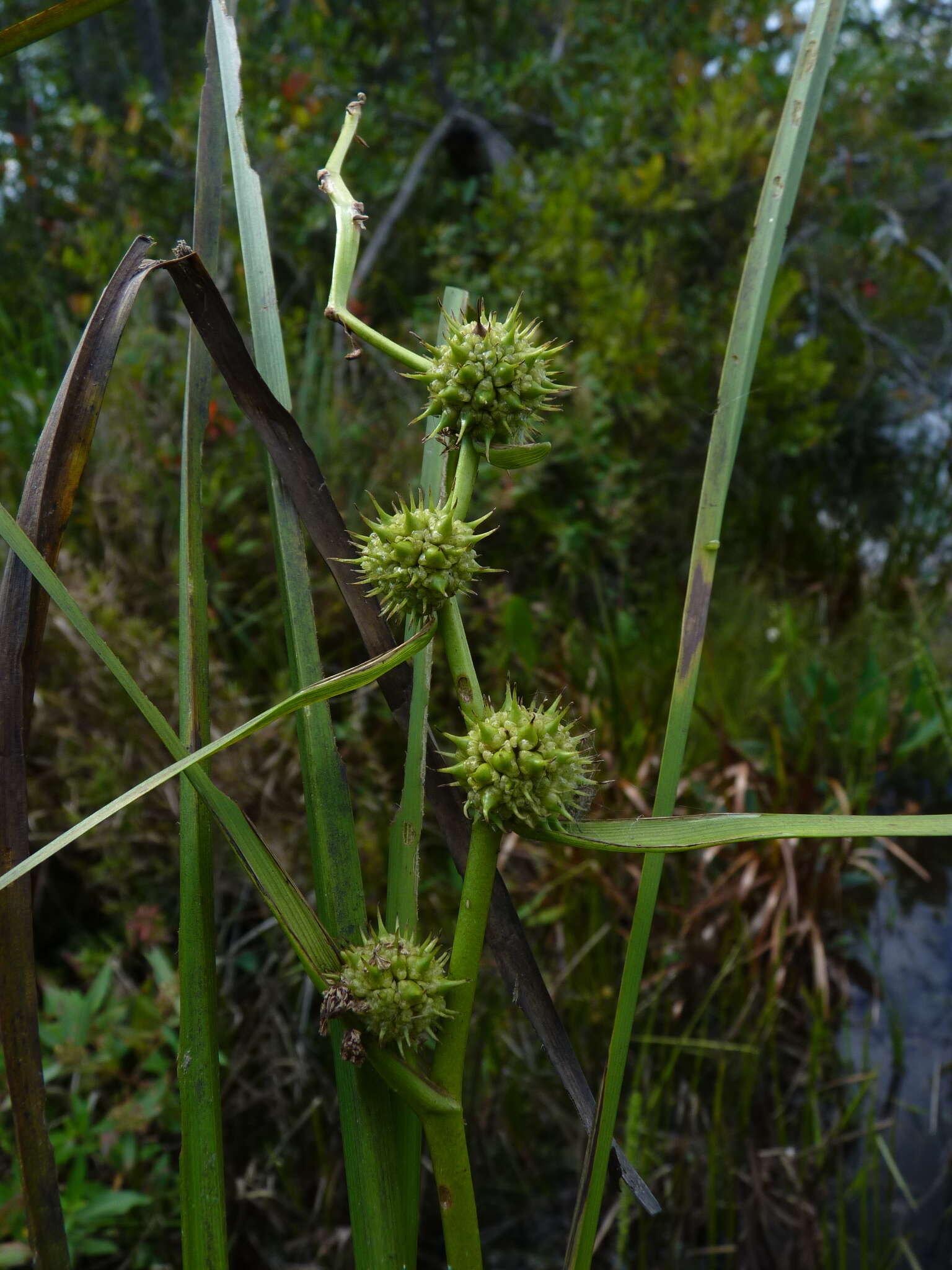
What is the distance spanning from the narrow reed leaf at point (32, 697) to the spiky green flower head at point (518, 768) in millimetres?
280

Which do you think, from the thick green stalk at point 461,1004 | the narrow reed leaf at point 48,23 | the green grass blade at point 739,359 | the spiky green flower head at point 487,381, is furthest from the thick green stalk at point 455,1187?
the narrow reed leaf at point 48,23

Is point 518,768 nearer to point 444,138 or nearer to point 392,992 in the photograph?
point 392,992

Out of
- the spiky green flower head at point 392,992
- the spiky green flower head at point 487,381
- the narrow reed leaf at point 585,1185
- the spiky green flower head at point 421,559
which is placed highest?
the spiky green flower head at point 487,381

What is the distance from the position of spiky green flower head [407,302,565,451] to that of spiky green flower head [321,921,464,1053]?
33 cm

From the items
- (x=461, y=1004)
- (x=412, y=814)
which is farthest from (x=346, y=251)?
(x=461, y=1004)

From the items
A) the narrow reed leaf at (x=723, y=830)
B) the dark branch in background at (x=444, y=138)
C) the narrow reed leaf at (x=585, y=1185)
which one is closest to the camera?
the narrow reed leaf at (x=723, y=830)

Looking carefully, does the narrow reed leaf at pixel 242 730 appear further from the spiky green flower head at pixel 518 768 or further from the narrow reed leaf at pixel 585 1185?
the narrow reed leaf at pixel 585 1185

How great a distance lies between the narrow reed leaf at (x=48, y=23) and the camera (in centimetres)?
56

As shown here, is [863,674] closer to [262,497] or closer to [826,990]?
[826,990]

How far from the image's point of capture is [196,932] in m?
0.58

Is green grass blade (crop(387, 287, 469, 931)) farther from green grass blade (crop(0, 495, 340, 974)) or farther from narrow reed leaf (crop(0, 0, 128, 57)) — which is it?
narrow reed leaf (crop(0, 0, 128, 57))

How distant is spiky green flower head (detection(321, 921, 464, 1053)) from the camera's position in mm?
520

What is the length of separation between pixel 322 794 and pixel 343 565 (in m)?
0.16

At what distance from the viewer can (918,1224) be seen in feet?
5.94
